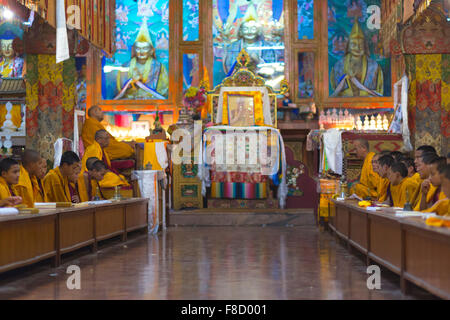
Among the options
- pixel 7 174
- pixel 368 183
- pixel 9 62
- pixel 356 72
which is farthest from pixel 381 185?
pixel 9 62

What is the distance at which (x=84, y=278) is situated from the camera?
546cm

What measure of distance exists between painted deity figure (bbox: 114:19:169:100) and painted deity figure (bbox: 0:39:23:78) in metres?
2.14

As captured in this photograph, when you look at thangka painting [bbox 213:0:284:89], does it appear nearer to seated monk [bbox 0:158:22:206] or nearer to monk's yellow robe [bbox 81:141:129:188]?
monk's yellow robe [bbox 81:141:129:188]

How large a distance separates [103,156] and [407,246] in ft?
20.4

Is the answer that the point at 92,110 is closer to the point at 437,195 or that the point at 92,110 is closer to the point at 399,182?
the point at 399,182

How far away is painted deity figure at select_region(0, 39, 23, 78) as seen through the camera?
13.5m

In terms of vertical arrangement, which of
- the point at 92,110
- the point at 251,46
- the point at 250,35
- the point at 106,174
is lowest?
the point at 106,174

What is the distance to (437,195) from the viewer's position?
219 inches

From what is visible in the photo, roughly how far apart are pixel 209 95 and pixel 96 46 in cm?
311

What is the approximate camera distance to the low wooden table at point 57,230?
16.7 ft

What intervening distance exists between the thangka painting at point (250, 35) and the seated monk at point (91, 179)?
580 centimetres

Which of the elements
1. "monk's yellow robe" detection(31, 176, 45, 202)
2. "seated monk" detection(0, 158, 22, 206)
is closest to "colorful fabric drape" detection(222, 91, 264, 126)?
"monk's yellow robe" detection(31, 176, 45, 202)

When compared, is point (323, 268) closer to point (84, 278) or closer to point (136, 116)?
point (84, 278)

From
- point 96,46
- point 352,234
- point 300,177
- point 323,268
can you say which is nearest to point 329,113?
point 300,177
